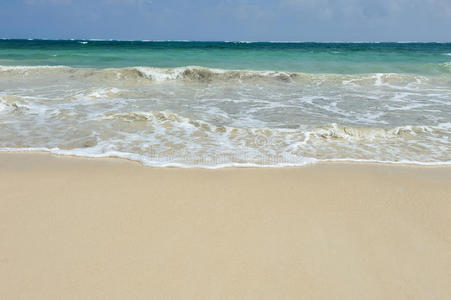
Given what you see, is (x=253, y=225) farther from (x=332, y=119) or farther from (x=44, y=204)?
(x=332, y=119)

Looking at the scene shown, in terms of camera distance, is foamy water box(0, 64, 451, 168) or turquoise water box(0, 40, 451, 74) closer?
foamy water box(0, 64, 451, 168)

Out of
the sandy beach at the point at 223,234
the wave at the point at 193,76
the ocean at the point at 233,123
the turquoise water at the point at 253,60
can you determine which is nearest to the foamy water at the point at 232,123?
the ocean at the point at 233,123

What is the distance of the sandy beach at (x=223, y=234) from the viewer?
2023 millimetres

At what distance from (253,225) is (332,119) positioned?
15.6 feet

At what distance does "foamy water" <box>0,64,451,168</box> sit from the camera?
4641 mm

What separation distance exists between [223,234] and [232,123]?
403 cm

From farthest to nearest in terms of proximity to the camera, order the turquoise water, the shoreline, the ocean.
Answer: the turquoise water
the ocean
the shoreline

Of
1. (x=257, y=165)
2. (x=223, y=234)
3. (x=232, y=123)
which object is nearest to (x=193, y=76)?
(x=232, y=123)

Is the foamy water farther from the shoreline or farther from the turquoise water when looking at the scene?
the turquoise water

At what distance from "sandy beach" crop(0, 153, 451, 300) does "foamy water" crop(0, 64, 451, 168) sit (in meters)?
0.72

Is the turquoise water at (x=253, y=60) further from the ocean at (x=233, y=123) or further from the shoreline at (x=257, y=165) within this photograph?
the shoreline at (x=257, y=165)

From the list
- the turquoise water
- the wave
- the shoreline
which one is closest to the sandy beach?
the shoreline

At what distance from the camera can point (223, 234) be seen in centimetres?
256

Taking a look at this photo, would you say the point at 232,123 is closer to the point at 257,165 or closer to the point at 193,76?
the point at 257,165
